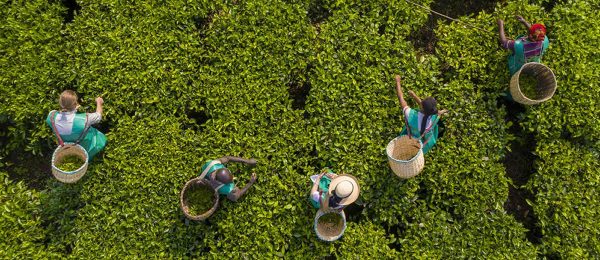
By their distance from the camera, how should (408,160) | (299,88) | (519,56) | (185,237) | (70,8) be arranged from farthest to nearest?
1. (70,8)
2. (299,88)
3. (519,56)
4. (185,237)
5. (408,160)

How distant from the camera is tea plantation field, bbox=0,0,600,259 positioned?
520 centimetres

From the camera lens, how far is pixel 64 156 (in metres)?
4.99

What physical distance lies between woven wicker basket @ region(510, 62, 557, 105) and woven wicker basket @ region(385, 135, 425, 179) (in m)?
1.55

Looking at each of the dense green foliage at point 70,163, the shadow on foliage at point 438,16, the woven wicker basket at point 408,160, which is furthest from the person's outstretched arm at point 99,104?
the shadow on foliage at point 438,16

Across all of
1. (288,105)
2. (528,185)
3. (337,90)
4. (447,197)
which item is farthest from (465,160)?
(288,105)

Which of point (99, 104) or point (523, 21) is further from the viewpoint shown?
point (523, 21)

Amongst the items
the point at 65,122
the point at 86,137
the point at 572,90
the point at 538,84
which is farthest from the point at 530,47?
the point at 65,122

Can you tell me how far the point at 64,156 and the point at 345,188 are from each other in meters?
3.40

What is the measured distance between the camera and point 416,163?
4.66 meters

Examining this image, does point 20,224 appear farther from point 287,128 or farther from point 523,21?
point 523,21

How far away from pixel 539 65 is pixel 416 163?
2.22 m

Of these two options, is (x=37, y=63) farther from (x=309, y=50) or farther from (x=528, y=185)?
(x=528, y=185)

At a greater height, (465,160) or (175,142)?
(175,142)

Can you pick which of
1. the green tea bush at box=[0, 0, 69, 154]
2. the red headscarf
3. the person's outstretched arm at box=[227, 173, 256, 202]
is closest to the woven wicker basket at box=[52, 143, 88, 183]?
the green tea bush at box=[0, 0, 69, 154]
